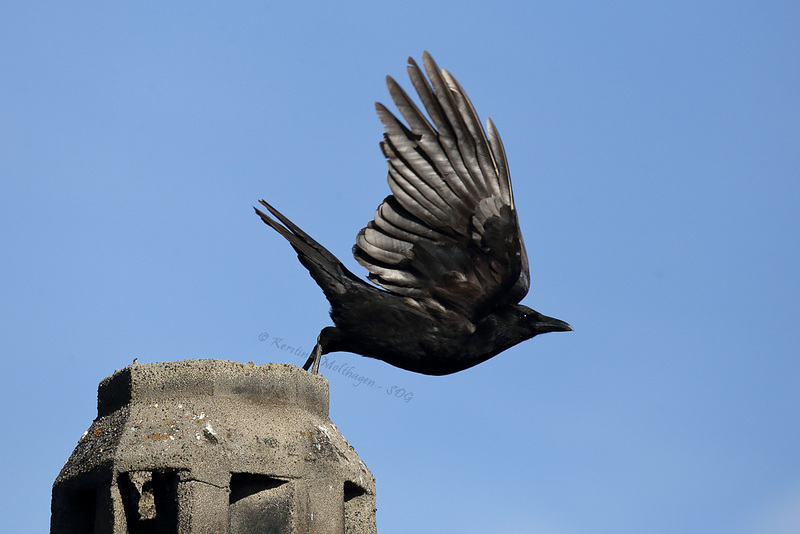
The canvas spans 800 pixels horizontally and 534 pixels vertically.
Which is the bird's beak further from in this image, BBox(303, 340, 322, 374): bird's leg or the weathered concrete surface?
the weathered concrete surface

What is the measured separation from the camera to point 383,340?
313 inches

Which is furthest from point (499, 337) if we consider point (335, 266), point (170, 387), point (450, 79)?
point (170, 387)

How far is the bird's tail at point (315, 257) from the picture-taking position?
7.93 m

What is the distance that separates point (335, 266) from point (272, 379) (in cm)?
159

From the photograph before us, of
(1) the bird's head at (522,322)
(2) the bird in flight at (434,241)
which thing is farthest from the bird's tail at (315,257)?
(1) the bird's head at (522,322)

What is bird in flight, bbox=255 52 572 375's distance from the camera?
26.2ft

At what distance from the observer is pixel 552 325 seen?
8.97 metres

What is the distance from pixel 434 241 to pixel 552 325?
1.43 meters

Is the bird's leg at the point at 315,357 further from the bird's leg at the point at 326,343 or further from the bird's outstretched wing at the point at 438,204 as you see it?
the bird's outstretched wing at the point at 438,204

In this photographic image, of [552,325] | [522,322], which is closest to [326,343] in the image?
[522,322]

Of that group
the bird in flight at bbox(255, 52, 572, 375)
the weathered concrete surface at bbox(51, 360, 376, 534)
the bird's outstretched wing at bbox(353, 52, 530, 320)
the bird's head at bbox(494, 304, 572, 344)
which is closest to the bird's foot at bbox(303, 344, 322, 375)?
the bird in flight at bbox(255, 52, 572, 375)

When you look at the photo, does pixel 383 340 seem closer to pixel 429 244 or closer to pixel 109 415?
pixel 429 244

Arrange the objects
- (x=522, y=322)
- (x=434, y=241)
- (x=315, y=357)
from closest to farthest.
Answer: (x=315, y=357) < (x=434, y=241) < (x=522, y=322)

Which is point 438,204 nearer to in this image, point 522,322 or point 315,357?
point 522,322
